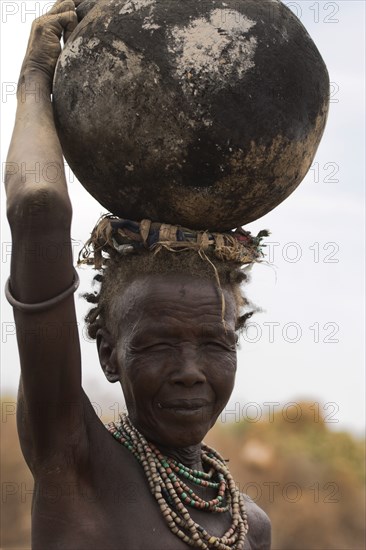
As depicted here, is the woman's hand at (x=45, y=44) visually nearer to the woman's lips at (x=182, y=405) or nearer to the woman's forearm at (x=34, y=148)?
the woman's forearm at (x=34, y=148)

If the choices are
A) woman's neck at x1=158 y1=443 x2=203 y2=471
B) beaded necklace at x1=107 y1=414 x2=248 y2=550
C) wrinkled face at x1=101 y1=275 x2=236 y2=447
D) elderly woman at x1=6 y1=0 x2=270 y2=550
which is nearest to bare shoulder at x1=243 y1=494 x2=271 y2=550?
elderly woman at x1=6 y1=0 x2=270 y2=550

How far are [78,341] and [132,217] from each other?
1.87 feet

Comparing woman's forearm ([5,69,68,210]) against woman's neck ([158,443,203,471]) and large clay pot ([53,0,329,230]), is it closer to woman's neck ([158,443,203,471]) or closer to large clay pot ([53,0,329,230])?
large clay pot ([53,0,329,230])

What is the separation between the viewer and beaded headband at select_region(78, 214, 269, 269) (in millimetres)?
3436

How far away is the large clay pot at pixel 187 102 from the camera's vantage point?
3213mm

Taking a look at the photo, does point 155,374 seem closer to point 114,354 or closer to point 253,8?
point 114,354

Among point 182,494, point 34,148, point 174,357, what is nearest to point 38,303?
point 34,148

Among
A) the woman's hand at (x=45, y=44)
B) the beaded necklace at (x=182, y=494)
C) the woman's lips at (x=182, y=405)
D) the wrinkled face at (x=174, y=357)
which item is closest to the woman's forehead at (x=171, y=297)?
the wrinkled face at (x=174, y=357)

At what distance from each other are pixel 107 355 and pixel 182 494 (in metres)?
0.57

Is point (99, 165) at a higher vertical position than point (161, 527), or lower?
higher

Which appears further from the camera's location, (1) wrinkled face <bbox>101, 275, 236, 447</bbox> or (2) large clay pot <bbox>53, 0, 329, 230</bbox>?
(1) wrinkled face <bbox>101, 275, 236, 447</bbox>

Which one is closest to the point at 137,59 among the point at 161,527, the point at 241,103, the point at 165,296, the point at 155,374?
the point at 241,103

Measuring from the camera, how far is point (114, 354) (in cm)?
362

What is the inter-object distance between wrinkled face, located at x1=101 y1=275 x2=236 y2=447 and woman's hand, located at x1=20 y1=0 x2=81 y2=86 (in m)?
0.80
